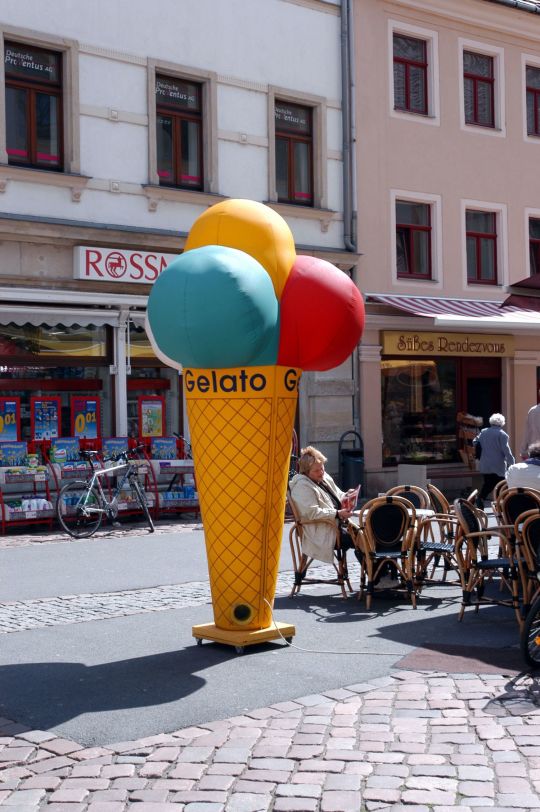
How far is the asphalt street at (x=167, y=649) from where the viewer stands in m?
6.27

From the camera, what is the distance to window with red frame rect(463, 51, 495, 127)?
913 inches

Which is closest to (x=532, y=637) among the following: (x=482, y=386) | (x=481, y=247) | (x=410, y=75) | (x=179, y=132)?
(x=179, y=132)

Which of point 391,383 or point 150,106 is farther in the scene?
point 391,383

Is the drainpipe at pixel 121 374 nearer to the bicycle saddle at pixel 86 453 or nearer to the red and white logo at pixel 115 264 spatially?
the red and white logo at pixel 115 264

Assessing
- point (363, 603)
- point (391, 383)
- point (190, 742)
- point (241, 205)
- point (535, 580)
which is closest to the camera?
point (190, 742)

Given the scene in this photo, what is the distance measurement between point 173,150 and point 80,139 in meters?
1.90

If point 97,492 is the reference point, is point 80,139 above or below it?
above

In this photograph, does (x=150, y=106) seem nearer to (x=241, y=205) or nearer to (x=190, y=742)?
(x=241, y=205)

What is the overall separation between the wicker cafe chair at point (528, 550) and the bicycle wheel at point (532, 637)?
3.07 feet

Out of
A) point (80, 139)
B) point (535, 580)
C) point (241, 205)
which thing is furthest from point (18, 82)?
point (535, 580)

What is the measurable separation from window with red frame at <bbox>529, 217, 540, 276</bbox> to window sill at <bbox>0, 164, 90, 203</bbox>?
1116 centimetres

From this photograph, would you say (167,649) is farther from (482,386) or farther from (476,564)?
(482,386)

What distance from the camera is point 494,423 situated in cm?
1656

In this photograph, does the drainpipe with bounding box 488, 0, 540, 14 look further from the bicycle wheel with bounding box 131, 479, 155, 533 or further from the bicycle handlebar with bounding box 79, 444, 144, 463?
the bicycle wheel with bounding box 131, 479, 155, 533
